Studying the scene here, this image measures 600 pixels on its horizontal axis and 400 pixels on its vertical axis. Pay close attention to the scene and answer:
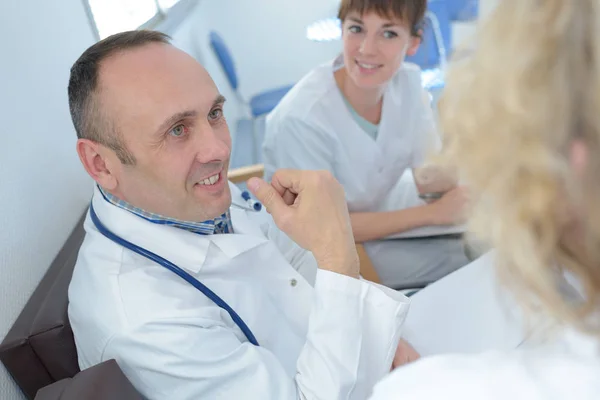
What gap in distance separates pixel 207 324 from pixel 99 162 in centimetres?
40

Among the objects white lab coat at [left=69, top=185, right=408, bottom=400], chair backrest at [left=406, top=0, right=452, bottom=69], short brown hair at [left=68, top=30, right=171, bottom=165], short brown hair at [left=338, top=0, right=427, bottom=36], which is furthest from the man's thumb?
chair backrest at [left=406, top=0, right=452, bottom=69]

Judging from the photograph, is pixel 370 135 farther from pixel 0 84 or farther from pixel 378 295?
pixel 0 84

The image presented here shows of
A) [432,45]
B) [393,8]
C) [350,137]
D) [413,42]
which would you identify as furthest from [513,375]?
[432,45]

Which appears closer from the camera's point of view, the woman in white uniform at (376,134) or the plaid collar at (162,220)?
the plaid collar at (162,220)

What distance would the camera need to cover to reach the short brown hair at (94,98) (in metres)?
0.90

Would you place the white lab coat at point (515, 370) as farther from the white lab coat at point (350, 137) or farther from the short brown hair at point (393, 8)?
the short brown hair at point (393, 8)

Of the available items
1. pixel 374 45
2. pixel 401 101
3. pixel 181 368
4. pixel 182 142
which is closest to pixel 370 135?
pixel 401 101

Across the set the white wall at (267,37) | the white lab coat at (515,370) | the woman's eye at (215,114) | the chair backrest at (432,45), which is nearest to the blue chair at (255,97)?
the white wall at (267,37)

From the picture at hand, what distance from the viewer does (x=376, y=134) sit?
1609 mm

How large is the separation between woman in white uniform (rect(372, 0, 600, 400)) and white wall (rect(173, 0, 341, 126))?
3.44 metres

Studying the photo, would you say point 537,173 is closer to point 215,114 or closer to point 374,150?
point 215,114

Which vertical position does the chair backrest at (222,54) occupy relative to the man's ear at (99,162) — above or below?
below

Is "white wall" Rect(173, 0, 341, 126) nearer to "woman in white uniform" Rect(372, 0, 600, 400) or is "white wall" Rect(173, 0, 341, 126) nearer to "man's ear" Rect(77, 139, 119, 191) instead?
"man's ear" Rect(77, 139, 119, 191)

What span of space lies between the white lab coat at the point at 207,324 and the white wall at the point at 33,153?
0.36 ft
